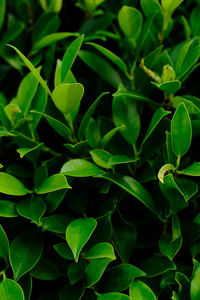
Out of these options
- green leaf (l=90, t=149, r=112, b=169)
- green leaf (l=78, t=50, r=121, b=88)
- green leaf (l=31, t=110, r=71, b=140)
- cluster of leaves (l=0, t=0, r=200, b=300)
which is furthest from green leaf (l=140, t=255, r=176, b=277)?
green leaf (l=78, t=50, r=121, b=88)

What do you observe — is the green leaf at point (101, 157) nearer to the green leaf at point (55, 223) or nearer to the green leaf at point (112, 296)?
the green leaf at point (55, 223)

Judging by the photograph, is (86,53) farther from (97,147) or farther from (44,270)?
(44,270)

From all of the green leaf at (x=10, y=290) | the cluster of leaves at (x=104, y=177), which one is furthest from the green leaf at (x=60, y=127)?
the green leaf at (x=10, y=290)

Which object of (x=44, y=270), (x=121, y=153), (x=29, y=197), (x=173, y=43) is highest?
(x=173, y=43)

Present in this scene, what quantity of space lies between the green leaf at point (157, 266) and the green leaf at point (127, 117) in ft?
0.89

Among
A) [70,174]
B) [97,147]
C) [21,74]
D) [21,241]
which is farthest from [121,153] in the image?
[21,74]

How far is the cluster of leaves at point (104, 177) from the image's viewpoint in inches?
33.3

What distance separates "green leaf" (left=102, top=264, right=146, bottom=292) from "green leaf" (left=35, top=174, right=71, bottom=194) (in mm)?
235

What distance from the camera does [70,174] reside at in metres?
0.84

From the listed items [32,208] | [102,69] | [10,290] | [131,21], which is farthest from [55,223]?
[131,21]

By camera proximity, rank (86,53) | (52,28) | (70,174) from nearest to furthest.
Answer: (70,174) → (86,53) → (52,28)

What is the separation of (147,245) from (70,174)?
0.29 meters

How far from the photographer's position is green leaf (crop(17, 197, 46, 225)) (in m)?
0.84

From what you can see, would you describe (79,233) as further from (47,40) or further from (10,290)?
(47,40)
